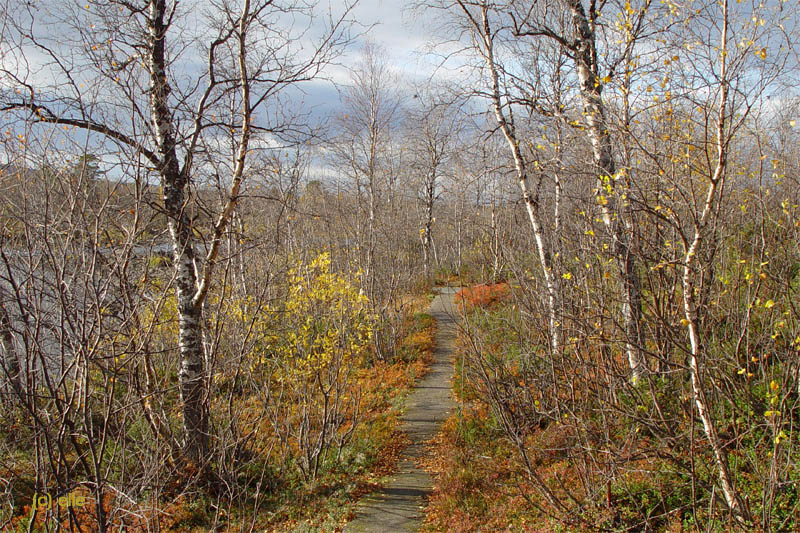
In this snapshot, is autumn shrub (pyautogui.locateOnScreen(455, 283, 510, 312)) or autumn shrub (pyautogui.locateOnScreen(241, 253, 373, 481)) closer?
autumn shrub (pyautogui.locateOnScreen(455, 283, 510, 312))

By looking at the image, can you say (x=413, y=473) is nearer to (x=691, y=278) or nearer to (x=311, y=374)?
(x=311, y=374)

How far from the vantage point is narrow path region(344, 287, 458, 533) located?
19.3 feet

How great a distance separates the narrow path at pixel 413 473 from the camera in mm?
5891

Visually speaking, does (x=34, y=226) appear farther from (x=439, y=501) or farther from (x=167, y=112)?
(x=439, y=501)

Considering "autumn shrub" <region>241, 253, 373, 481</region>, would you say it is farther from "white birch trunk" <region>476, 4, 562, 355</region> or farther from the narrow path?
"white birch trunk" <region>476, 4, 562, 355</region>

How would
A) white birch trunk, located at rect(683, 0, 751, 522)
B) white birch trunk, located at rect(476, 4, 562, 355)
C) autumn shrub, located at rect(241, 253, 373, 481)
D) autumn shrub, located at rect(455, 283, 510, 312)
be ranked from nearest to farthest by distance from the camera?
1. white birch trunk, located at rect(683, 0, 751, 522)
2. autumn shrub, located at rect(455, 283, 510, 312)
3. autumn shrub, located at rect(241, 253, 373, 481)
4. white birch trunk, located at rect(476, 4, 562, 355)

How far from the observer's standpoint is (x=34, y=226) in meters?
3.07

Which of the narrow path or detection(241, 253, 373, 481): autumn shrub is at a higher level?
detection(241, 253, 373, 481): autumn shrub

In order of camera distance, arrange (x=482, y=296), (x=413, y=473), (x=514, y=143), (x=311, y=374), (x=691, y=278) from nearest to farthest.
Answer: (x=691, y=278) < (x=482, y=296) < (x=413, y=473) < (x=514, y=143) < (x=311, y=374)

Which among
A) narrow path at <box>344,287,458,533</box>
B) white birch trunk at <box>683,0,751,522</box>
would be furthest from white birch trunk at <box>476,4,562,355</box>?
white birch trunk at <box>683,0,751,522</box>

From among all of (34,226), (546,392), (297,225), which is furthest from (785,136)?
(297,225)

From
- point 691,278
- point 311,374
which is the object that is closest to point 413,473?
point 311,374

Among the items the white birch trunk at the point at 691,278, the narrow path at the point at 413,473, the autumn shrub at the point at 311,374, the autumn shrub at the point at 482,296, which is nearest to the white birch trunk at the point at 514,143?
the autumn shrub at the point at 482,296

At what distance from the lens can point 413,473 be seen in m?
7.09
